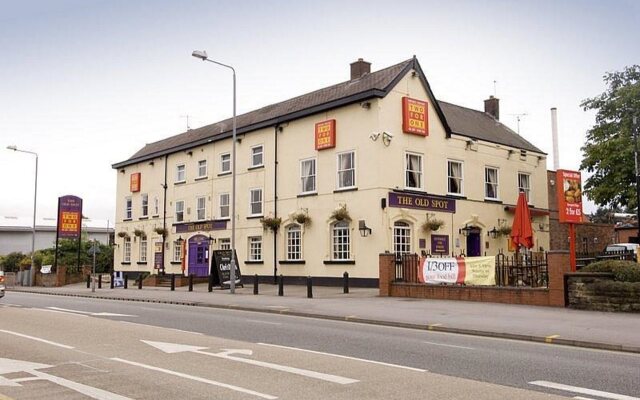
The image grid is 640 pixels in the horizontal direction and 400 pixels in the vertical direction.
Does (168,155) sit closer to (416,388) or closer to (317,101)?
(317,101)

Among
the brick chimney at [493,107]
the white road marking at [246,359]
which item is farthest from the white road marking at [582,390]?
the brick chimney at [493,107]

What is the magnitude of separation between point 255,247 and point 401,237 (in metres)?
9.30

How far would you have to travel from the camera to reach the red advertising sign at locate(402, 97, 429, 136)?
2894cm

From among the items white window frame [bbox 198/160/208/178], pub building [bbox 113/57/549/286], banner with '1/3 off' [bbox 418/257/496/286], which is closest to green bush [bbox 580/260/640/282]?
banner with '1/3 off' [bbox 418/257/496/286]

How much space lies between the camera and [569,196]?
2030cm

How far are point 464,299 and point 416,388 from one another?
13.7m

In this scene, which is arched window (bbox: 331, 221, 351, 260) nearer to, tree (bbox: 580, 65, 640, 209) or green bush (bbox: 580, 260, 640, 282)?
green bush (bbox: 580, 260, 640, 282)

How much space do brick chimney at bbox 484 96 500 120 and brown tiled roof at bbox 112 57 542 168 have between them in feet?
3.65

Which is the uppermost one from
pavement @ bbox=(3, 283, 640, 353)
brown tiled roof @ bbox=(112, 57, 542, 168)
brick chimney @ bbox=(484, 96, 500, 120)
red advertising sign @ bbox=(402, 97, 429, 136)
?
brick chimney @ bbox=(484, 96, 500, 120)

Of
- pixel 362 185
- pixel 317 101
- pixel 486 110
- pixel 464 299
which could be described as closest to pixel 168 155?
pixel 317 101

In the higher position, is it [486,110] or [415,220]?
[486,110]

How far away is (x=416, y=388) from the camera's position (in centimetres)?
749

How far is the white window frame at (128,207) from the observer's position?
45.7 meters

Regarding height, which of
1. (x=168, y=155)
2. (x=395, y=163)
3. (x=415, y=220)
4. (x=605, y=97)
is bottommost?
(x=415, y=220)
